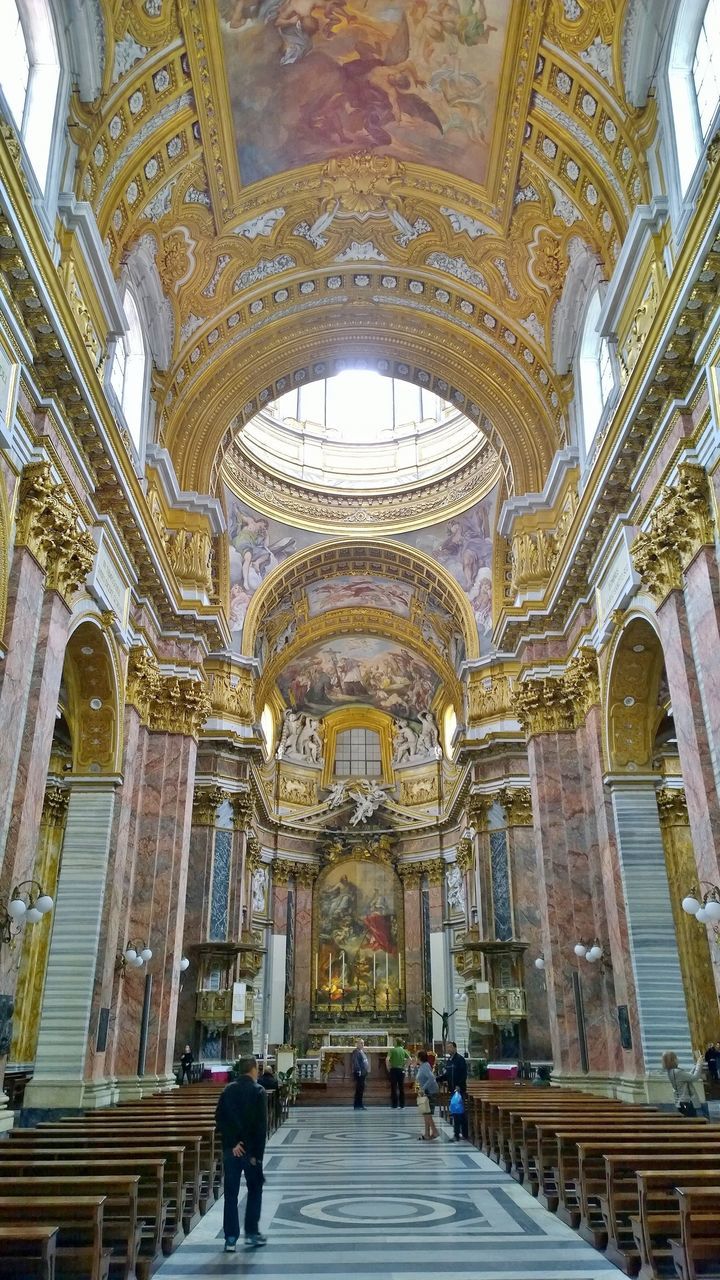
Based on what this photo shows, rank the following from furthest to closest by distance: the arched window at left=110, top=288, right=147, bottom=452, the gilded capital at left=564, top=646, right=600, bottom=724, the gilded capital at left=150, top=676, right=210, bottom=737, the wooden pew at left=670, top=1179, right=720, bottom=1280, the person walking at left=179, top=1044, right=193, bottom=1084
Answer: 1. the person walking at left=179, top=1044, right=193, bottom=1084
2. the gilded capital at left=150, top=676, right=210, bottom=737
3. the arched window at left=110, top=288, right=147, bottom=452
4. the gilded capital at left=564, top=646, right=600, bottom=724
5. the wooden pew at left=670, top=1179, right=720, bottom=1280

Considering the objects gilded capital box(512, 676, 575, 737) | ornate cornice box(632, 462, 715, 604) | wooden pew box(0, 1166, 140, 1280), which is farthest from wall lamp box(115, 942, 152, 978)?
ornate cornice box(632, 462, 715, 604)

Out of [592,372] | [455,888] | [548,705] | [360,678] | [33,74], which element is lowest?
[455,888]

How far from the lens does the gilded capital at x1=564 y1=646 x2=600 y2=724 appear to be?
16.4m

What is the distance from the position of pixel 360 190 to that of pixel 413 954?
2654 cm

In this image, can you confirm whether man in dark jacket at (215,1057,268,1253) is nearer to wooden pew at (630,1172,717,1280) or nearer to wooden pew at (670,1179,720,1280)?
wooden pew at (630,1172,717,1280)

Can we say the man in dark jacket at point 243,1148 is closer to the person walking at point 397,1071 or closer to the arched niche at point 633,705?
the arched niche at point 633,705

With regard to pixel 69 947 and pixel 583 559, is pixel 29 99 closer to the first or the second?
pixel 583 559

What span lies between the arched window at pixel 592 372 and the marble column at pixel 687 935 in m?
7.01

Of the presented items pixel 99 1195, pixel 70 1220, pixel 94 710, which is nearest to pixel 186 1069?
pixel 94 710

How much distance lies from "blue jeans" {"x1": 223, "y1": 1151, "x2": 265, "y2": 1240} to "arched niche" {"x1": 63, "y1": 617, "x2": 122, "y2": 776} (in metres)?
8.71

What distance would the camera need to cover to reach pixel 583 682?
1683 centimetres

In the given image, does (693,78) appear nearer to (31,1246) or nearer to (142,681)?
(142,681)

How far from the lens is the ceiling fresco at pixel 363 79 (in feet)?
47.9

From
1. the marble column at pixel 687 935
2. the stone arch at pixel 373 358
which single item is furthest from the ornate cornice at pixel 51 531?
the marble column at pixel 687 935
